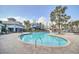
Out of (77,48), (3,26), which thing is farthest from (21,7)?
(77,48)

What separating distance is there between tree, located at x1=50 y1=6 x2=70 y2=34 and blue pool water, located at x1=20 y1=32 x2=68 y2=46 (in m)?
0.14

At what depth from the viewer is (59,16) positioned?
9.49ft

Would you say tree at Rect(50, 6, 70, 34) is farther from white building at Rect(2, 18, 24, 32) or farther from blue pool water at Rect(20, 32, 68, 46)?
white building at Rect(2, 18, 24, 32)

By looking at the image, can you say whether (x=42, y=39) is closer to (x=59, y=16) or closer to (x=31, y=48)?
(x=31, y=48)

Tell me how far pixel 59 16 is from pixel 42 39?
0.42 m

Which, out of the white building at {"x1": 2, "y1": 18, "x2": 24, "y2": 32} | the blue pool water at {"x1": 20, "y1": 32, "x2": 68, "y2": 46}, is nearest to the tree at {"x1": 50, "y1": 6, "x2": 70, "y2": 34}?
the blue pool water at {"x1": 20, "y1": 32, "x2": 68, "y2": 46}

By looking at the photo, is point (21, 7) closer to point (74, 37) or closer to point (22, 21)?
point (22, 21)

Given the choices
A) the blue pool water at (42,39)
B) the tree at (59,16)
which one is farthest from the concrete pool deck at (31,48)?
the tree at (59,16)

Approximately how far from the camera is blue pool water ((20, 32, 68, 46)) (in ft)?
9.43

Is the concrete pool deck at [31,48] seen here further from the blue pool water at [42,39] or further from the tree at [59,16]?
the tree at [59,16]

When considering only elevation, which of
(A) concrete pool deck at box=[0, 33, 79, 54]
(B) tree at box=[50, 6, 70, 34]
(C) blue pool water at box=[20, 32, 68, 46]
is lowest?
(A) concrete pool deck at box=[0, 33, 79, 54]

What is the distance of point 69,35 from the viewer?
9.46ft

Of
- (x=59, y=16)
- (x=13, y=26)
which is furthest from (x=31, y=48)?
(x=59, y=16)

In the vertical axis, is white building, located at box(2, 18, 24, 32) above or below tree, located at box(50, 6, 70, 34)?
below
